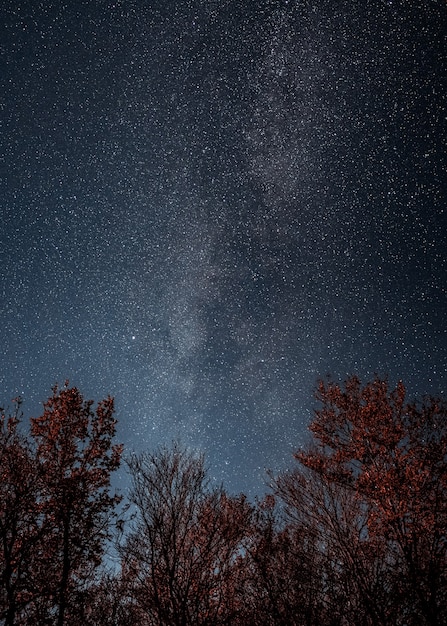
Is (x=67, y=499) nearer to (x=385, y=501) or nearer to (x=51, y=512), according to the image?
(x=51, y=512)

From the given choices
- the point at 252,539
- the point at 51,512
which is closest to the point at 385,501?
the point at 252,539

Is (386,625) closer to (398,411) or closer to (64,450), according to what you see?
(398,411)

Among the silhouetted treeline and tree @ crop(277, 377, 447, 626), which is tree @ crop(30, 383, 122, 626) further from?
tree @ crop(277, 377, 447, 626)

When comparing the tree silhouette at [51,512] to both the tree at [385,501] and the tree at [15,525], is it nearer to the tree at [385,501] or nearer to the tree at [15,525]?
the tree at [15,525]

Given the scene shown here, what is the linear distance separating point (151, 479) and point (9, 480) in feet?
12.9

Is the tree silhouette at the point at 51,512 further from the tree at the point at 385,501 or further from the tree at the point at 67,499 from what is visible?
the tree at the point at 385,501

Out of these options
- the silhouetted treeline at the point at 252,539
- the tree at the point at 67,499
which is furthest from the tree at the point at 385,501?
the tree at the point at 67,499

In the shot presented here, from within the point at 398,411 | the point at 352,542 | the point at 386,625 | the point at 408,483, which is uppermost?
the point at 398,411

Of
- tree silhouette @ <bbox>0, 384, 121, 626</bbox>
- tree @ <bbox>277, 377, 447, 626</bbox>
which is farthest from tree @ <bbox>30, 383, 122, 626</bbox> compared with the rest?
tree @ <bbox>277, 377, 447, 626</bbox>

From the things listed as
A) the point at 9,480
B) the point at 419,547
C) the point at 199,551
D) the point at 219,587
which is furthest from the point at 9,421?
the point at 419,547

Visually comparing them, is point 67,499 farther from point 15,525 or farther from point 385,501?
point 385,501

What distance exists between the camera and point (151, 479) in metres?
7.98

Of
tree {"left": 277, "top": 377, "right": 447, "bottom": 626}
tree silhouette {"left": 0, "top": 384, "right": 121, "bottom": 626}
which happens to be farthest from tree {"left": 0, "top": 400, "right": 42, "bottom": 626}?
tree {"left": 277, "top": 377, "right": 447, "bottom": 626}

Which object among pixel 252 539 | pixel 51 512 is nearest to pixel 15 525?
pixel 51 512
